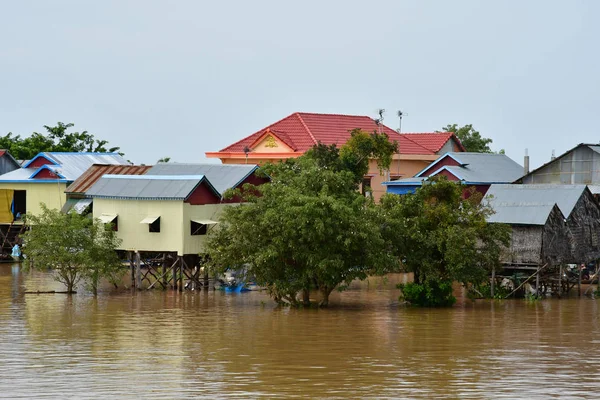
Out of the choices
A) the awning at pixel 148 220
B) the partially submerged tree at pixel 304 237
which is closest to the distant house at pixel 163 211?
the awning at pixel 148 220

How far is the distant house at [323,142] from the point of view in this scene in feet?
163

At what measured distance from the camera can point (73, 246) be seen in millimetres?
33656

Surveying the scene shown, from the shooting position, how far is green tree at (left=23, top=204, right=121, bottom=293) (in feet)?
109

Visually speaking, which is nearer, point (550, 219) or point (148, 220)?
point (550, 219)

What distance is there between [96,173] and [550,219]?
18326 millimetres

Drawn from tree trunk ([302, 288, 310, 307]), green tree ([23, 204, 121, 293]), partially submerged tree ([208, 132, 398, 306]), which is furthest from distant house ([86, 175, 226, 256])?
tree trunk ([302, 288, 310, 307])

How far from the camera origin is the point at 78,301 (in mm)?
33188

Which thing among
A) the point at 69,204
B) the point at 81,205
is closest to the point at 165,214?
the point at 81,205

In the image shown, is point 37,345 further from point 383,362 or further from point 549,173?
point 549,173

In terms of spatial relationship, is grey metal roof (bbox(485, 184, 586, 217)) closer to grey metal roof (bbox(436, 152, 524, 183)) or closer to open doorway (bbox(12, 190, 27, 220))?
grey metal roof (bbox(436, 152, 524, 183))

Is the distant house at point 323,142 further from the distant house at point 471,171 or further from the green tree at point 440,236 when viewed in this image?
the green tree at point 440,236

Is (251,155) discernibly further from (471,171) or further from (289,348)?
(289,348)

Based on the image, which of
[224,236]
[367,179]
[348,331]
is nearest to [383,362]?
[348,331]

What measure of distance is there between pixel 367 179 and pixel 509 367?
93.1 ft
